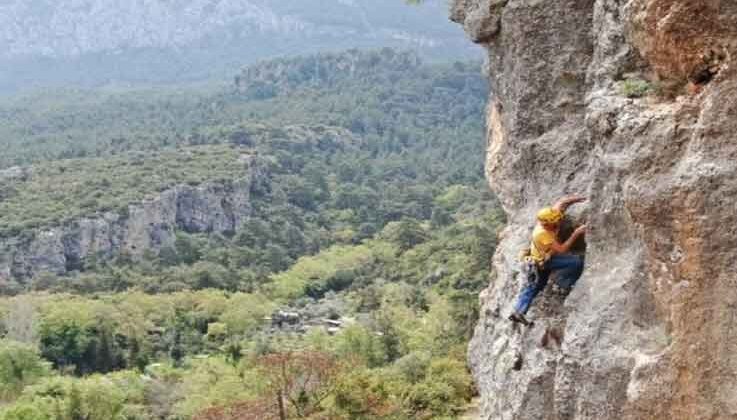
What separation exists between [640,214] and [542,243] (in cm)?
216

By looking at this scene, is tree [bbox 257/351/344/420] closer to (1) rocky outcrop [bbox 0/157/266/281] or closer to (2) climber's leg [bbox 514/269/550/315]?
(2) climber's leg [bbox 514/269/550/315]

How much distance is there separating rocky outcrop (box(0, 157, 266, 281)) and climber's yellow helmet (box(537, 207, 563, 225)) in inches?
3261

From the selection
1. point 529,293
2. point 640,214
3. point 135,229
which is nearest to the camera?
point 640,214

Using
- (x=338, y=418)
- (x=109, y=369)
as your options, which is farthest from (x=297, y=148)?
(x=338, y=418)

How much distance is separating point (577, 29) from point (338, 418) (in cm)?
1728

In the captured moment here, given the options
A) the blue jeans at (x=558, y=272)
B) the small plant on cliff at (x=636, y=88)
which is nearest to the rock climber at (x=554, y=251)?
the blue jeans at (x=558, y=272)

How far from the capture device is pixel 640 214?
831 cm

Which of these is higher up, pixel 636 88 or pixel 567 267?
pixel 636 88

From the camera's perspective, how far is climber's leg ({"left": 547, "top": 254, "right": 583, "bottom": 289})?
34.0 feet

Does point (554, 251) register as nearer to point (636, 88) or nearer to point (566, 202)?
point (566, 202)

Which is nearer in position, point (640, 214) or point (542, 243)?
point (640, 214)

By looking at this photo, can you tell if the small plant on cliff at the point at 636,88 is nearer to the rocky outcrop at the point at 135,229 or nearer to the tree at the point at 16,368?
the tree at the point at 16,368

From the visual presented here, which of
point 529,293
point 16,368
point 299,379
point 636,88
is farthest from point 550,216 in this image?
point 16,368

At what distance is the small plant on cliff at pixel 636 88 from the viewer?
8.84 m
